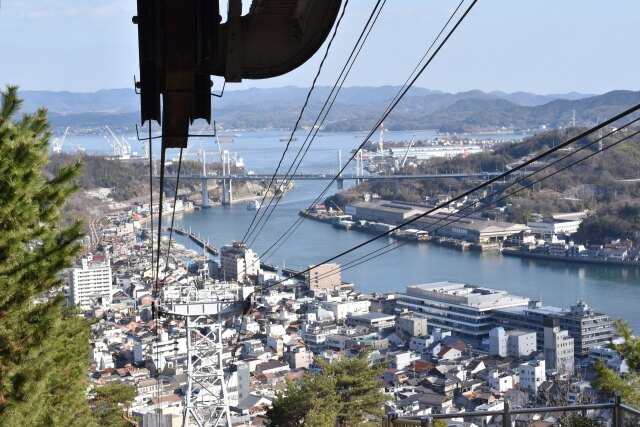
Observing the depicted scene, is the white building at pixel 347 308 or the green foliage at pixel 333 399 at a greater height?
the green foliage at pixel 333 399

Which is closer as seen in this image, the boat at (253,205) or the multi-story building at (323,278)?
the multi-story building at (323,278)

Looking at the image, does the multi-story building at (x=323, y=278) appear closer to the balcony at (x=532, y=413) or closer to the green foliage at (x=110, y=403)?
the green foliage at (x=110, y=403)

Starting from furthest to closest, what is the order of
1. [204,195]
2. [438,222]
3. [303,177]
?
[303,177]
[204,195]
[438,222]

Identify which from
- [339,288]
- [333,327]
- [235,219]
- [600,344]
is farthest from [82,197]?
[600,344]

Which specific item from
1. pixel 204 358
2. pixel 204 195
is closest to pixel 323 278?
pixel 204 358

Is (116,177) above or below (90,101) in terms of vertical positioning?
below

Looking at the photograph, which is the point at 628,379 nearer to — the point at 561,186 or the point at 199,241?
the point at 199,241

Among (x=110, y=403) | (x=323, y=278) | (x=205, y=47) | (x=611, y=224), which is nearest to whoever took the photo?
(x=205, y=47)

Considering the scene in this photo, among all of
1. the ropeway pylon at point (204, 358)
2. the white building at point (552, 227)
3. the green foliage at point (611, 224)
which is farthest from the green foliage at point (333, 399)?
the white building at point (552, 227)
